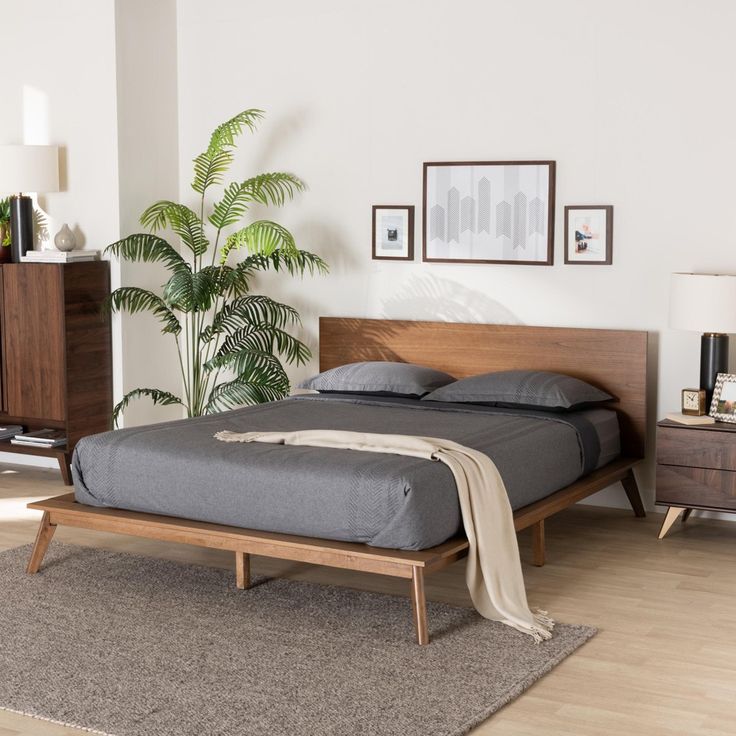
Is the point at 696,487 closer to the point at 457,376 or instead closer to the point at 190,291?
the point at 457,376

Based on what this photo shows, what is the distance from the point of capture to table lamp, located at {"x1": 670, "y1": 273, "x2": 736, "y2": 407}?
5.02 m

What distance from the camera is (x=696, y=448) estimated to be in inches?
198

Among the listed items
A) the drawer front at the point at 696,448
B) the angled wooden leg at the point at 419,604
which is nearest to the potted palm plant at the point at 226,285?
the drawer front at the point at 696,448

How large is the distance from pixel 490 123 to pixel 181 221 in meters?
1.69

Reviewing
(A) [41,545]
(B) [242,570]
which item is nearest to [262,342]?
(A) [41,545]

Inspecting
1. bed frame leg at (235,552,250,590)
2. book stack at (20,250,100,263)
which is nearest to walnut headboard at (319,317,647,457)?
book stack at (20,250,100,263)

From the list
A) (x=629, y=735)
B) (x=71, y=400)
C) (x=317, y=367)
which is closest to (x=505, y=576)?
(x=629, y=735)

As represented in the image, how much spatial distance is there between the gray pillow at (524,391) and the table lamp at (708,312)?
0.50m

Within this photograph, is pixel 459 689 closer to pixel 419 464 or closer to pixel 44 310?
pixel 419 464

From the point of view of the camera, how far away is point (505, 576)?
3996mm

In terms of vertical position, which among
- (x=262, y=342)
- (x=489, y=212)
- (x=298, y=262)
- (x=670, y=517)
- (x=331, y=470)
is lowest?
(x=670, y=517)

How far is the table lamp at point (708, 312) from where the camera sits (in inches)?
198

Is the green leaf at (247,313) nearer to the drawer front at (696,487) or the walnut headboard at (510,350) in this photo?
the walnut headboard at (510,350)

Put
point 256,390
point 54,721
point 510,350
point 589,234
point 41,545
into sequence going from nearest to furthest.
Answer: point 54,721
point 41,545
point 589,234
point 510,350
point 256,390
